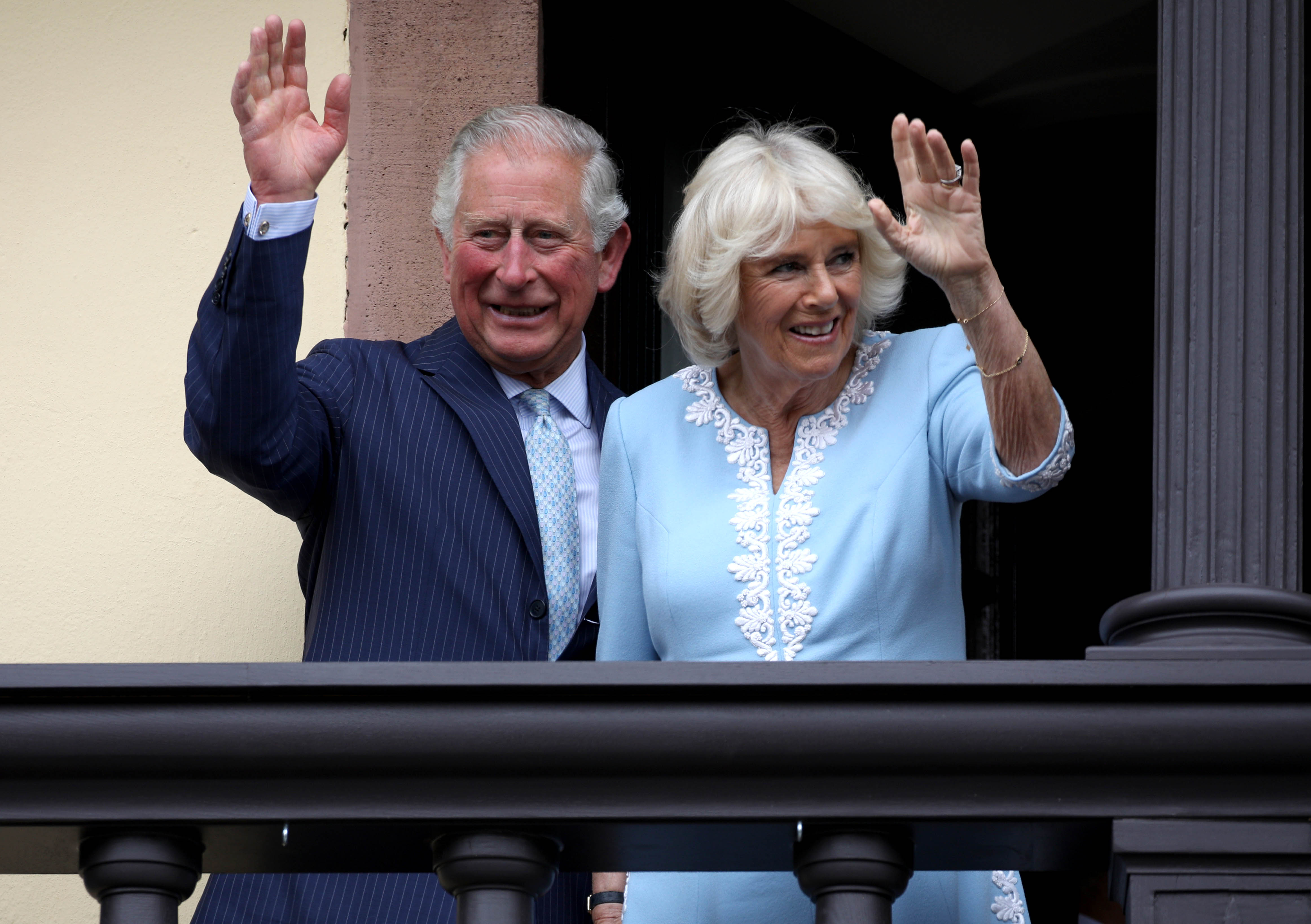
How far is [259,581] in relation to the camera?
3.20 metres

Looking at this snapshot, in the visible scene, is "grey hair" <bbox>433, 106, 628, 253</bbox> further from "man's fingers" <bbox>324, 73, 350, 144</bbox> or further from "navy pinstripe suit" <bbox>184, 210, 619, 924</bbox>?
"man's fingers" <bbox>324, 73, 350, 144</bbox>

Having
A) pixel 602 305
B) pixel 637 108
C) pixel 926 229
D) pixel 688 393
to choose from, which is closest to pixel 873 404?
pixel 688 393

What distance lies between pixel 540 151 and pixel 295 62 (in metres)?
0.80

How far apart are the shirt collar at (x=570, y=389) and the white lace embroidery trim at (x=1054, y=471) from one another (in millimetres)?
1062

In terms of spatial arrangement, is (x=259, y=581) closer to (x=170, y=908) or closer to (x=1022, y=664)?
(x=170, y=908)

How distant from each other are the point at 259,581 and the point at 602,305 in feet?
3.33

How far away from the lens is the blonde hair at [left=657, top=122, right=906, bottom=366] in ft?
7.84

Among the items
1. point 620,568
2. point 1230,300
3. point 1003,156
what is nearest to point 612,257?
point 620,568

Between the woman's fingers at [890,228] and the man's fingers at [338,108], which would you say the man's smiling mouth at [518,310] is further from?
the woman's fingers at [890,228]

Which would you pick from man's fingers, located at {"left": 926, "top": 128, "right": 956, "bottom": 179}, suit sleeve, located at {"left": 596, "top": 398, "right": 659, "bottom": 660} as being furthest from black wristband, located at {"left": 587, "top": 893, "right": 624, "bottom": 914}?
man's fingers, located at {"left": 926, "top": 128, "right": 956, "bottom": 179}

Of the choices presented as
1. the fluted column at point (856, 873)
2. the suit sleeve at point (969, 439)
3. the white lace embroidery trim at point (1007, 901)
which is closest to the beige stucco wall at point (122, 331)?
the suit sleeve at point (969, 439)

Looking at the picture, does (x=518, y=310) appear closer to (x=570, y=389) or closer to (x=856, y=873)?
(x=570, y=389)

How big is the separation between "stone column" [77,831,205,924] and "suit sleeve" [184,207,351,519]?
35.9 inches

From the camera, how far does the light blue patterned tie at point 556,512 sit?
8.64 ft
